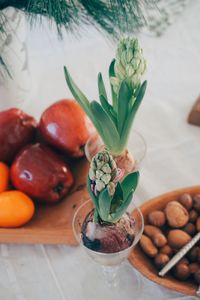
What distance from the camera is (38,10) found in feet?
1.81

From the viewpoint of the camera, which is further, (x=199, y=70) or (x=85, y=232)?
(x=199, y=70)

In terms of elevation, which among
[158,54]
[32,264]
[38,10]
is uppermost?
[38,10]

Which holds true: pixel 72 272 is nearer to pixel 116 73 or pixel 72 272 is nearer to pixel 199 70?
pixel 116 73

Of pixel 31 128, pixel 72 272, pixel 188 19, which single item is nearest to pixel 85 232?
pixel 72 272

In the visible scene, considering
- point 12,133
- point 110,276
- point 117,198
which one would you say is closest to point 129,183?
point 117,198

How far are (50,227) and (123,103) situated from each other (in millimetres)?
158

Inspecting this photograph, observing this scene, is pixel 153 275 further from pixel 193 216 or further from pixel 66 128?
pixel 66 128

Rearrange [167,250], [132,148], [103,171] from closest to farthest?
[103,171] → [167,250] → [132,148]

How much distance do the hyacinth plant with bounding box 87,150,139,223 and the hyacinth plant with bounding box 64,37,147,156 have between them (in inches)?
2.7

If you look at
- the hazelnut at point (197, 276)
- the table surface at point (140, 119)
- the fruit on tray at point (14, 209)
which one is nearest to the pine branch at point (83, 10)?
the table surface at point (140, 119)

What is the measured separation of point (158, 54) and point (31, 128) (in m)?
0.35

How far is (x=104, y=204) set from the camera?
15.4 inches

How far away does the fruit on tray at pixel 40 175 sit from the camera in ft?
1.74

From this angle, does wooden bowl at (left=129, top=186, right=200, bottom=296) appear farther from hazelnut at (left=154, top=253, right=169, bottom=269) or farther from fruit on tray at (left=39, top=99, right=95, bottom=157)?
fruit on tray at (left=39, top=99, right=95, bottom=157)
